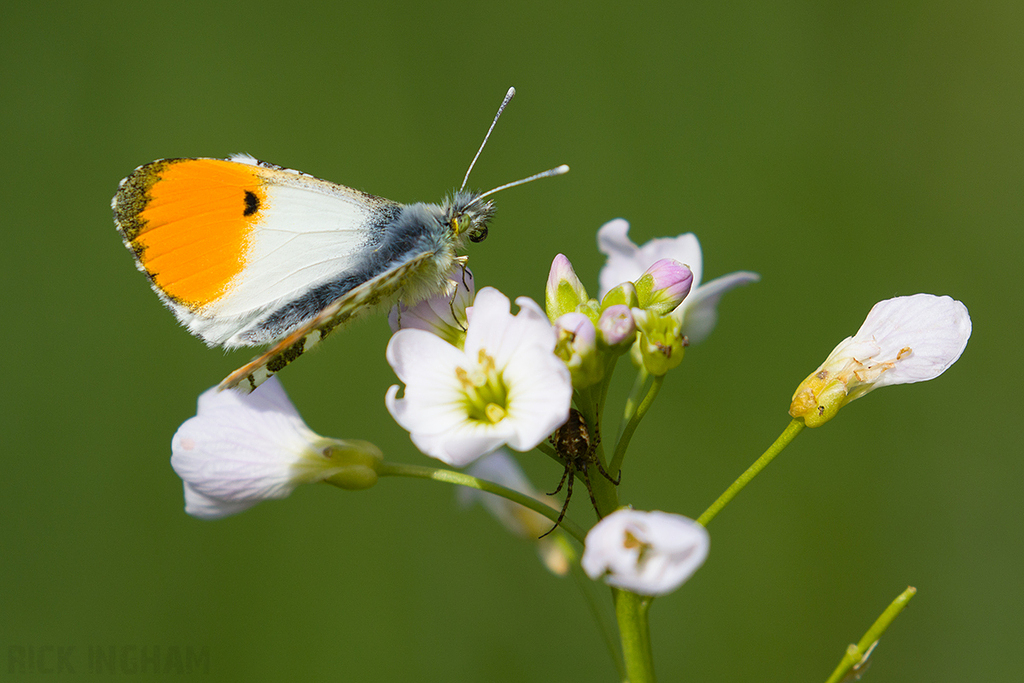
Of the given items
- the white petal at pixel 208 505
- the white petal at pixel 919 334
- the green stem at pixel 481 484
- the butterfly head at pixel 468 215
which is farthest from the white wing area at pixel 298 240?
the white petal at pixel 919 334

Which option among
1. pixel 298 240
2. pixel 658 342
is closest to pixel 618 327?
pixel 658 342

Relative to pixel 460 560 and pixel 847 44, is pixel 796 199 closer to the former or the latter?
pixel 847 44

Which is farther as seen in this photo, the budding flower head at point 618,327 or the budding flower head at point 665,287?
the budding flower head at point 665,287

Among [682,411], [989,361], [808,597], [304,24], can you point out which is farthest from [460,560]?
[304,24]

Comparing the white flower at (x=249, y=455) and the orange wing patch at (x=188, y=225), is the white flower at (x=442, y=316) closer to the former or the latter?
the white flower at (x=249, y=455)

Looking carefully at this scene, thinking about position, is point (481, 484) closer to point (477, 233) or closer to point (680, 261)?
point (477, 233)

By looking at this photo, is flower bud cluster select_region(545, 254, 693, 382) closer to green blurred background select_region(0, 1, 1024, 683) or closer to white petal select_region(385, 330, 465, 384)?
white petal select_region(385, 330, 465, 384)
